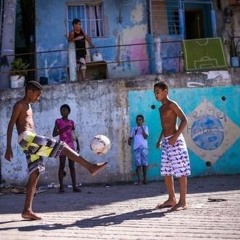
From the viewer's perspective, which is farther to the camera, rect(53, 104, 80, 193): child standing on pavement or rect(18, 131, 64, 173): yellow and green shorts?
rect(53, 104, 80, 193): child standing on pavement

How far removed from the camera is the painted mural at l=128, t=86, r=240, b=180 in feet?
33.9

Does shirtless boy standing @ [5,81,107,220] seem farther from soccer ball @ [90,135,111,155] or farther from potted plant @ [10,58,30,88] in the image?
potted plant @ [10,58,30,88]

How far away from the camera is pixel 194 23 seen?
15039mm

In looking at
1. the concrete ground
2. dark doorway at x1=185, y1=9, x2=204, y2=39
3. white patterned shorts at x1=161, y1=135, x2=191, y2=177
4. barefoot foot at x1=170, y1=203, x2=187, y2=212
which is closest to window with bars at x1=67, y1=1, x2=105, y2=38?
dark doorway at x1=185, y1=9, x2=204, y2=39

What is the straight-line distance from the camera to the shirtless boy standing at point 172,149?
18.6ft

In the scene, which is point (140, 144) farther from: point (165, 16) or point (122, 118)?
point (165, 16)

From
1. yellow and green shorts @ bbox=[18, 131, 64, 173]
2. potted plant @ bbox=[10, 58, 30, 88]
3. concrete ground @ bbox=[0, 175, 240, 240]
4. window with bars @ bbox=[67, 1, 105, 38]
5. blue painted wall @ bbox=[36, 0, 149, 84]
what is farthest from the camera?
window with bars @ bbox=[67, 1, 105, 38]

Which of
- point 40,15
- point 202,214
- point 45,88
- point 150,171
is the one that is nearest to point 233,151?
point 150,171

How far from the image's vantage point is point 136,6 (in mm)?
13375

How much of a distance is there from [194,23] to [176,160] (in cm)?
1025

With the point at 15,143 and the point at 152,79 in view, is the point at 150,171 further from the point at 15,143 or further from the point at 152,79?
the point at 15,143

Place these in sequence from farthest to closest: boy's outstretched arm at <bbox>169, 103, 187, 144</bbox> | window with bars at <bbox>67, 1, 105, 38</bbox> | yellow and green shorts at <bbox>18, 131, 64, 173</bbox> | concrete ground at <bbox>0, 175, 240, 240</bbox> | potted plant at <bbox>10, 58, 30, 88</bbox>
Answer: window with bars at <bbox>67, 1, 105, 38</bbox> < potted plant at <bbox>10, 58, 30, 88</bbox> < boy's outstretched arm at <bbox>169, 103, 187, 144</bbox> < yellow and green shorts at <bbox>18, 131, 64, 173</bbox> < concrete ground at <bbox>0, 175, 240, 240</bbox>

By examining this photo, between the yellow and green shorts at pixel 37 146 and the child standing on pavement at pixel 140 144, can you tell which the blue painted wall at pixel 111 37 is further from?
the yellow and green shorts at pixel 37 146

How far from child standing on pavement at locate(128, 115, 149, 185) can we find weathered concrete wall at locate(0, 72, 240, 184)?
2.11ft
